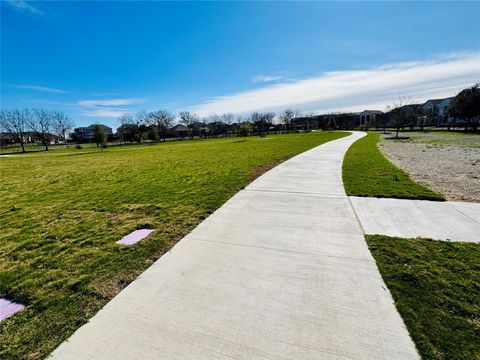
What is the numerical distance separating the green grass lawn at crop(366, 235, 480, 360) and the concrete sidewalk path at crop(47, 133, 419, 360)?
136 millimetres

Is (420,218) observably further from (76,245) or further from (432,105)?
(432,105)

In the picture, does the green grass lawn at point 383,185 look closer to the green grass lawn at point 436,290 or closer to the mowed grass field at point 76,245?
the green grass lawn at point 436,290

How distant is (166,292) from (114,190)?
6116mm

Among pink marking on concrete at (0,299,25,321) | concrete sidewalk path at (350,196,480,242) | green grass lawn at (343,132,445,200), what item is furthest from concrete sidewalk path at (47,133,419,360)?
green grass lawn at (343,132,445,200)

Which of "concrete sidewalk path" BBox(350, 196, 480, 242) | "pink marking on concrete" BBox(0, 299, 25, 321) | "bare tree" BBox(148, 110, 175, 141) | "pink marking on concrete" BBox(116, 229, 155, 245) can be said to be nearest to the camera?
"pink marking on concrete" BBox(0, 299, 25, 321)

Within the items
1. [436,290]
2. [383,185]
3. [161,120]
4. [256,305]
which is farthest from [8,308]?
[161,120]

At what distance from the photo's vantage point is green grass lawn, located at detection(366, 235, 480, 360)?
71.9 inches

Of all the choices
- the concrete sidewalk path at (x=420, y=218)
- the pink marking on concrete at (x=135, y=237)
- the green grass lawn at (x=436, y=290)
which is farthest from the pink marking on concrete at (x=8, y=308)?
the concrete sidewalk path at (x=420, y=218)

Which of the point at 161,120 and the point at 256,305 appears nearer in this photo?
the point at 256,305

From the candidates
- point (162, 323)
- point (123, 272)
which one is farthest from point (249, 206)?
point (162, 323)

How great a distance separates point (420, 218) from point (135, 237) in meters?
5.22

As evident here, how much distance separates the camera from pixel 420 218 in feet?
13.8

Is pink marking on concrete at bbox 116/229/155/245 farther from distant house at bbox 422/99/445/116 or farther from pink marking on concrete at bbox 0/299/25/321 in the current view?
distant house at bbox 422/99/445/116

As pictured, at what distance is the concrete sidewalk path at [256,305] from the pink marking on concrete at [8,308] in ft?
3.14
